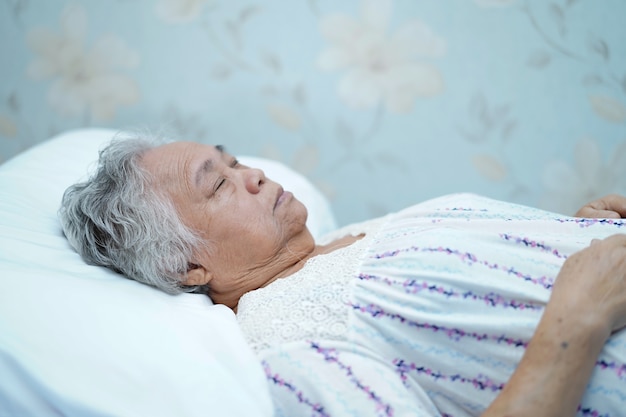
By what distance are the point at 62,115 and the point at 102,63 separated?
220mm

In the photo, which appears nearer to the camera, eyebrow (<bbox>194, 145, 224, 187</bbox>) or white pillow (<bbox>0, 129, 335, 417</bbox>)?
white pillow (<bbox>0, 129, 335, 417</bbox>)

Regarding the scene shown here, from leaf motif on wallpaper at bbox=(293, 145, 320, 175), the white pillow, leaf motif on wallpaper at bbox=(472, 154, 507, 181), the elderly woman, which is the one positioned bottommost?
the white pillow

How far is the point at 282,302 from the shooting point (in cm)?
95

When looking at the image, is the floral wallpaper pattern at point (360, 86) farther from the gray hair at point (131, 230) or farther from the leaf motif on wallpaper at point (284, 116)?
the gray hair at point (131, 230)

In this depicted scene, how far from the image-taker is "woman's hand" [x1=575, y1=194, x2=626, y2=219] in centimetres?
118

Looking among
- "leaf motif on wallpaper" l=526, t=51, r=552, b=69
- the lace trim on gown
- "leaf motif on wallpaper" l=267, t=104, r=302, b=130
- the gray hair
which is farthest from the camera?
"leaf motif on wallpaper" l=267, t=104, r=302, b=130

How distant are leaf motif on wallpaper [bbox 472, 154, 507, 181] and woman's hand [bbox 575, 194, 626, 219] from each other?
1.59 feet

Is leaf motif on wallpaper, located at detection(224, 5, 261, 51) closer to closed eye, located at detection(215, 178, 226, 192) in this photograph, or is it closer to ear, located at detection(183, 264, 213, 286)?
closed eye, located at detection(215, 178, 226, 192)

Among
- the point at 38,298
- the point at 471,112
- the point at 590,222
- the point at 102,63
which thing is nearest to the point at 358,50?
the point at 471,112

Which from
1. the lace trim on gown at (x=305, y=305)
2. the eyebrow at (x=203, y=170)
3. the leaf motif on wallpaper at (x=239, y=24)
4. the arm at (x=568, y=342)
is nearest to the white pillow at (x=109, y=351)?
the lace trim on gown at (x=305, y=305)

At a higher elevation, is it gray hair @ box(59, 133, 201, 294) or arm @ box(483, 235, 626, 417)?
arm @ box(483, 235, 626, 417)

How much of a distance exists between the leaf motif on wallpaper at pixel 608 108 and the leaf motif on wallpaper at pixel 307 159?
2.69ft

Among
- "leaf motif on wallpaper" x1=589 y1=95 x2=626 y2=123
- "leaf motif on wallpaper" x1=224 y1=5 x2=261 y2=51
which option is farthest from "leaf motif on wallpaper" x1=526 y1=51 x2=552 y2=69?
"leaf motif on wallpaper" x1=224 y1=5 x2=261 y2=51

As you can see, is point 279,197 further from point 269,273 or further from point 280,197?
point 269,273
